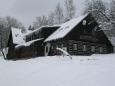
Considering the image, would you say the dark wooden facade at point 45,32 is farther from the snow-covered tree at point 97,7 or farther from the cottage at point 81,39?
the snow-covered tree at point 97,7

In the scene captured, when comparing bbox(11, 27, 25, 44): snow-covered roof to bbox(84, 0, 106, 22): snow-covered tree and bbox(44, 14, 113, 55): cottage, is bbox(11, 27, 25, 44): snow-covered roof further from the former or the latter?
bbox(84, 0, 106, 22): snow-covered tree

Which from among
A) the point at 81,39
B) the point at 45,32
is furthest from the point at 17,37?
the point at 81,39

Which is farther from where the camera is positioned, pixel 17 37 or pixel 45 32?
pixel 17 37

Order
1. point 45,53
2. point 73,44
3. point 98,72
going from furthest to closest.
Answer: point 45,53 → point 73,44 → point 98,72

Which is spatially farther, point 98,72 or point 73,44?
point 73,44

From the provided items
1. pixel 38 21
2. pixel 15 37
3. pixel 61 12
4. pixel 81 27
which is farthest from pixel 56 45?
pixel 38 21

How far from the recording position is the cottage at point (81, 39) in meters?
38.4

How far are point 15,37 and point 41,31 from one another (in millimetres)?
14355

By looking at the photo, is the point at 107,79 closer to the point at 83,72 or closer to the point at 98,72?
the point at 98,72

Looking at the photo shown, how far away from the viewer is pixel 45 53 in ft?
139

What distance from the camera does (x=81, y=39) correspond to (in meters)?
40.4

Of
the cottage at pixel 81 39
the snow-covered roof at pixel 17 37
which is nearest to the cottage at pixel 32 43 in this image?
the snow-covered roof at pixel 17 37

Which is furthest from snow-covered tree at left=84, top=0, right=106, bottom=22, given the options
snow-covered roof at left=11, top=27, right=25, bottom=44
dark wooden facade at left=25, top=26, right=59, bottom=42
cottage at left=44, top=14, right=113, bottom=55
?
snow-covered roof at left=11, top=27, right=25, bottom=44

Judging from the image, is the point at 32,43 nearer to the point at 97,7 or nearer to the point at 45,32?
the point at 45,32
